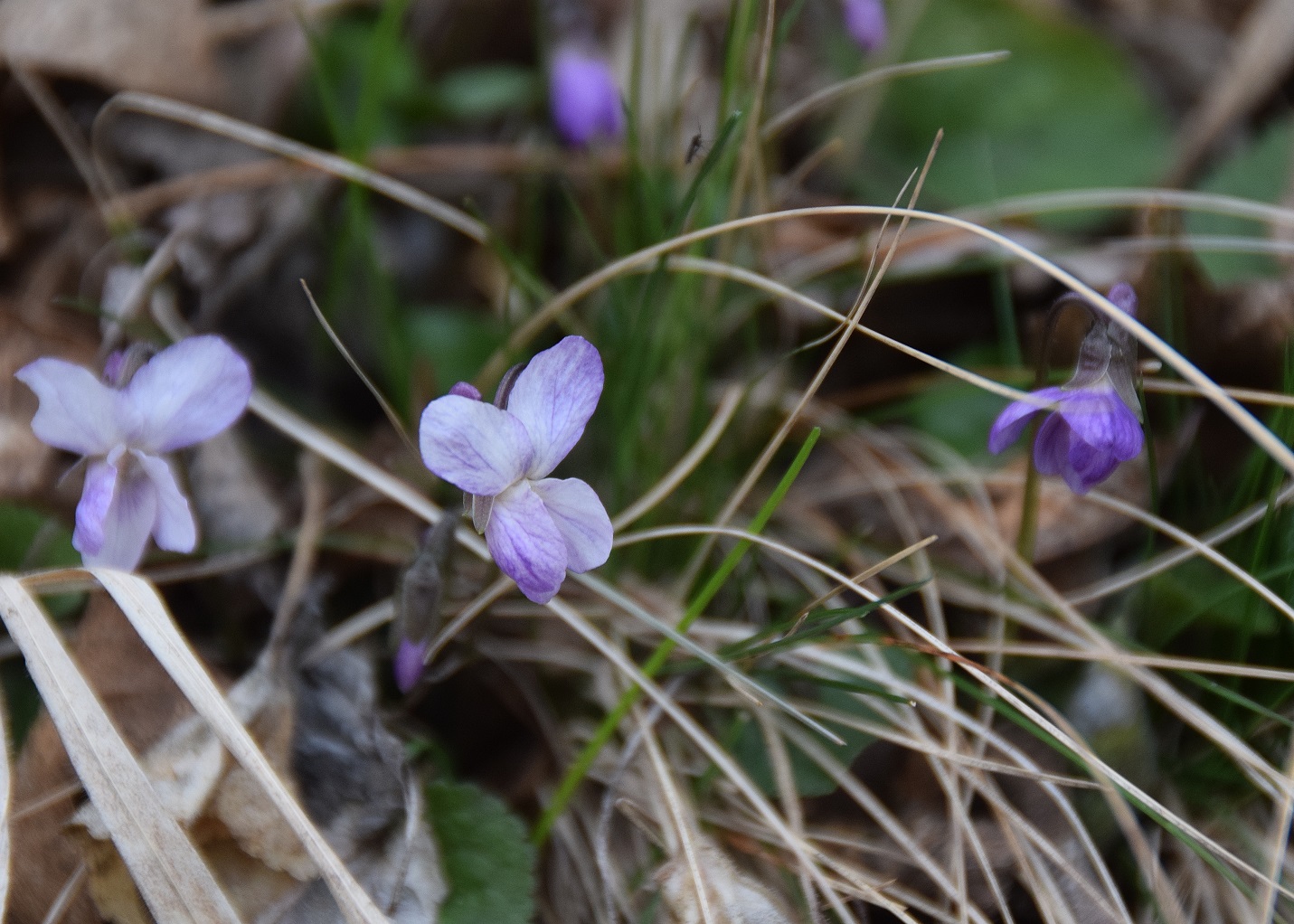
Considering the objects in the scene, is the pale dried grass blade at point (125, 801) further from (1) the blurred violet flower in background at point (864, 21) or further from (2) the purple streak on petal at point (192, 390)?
(1) the blurred violet flower in background at point (864, 21)

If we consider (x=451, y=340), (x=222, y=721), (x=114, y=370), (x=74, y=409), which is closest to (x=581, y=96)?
(x=451, y=340)

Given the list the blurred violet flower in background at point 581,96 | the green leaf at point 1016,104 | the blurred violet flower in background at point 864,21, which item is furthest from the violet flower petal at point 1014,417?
the green leaf at point 1016,104

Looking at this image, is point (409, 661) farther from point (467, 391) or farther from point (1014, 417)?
point (1014, 417)

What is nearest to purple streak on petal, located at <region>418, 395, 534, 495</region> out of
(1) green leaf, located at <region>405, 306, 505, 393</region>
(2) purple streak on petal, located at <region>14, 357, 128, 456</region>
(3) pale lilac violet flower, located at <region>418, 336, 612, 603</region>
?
(3) pale lilac violet flower, located at <region>418, 336, 612, 603</region>

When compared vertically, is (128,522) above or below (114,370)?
below

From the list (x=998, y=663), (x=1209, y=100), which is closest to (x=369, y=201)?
(x=998, y=663)

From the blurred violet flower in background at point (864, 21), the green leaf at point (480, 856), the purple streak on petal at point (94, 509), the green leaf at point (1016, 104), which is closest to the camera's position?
the purple streak on petal at point (94, 509)

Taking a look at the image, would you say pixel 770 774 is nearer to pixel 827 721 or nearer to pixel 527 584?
pixel 827 721
